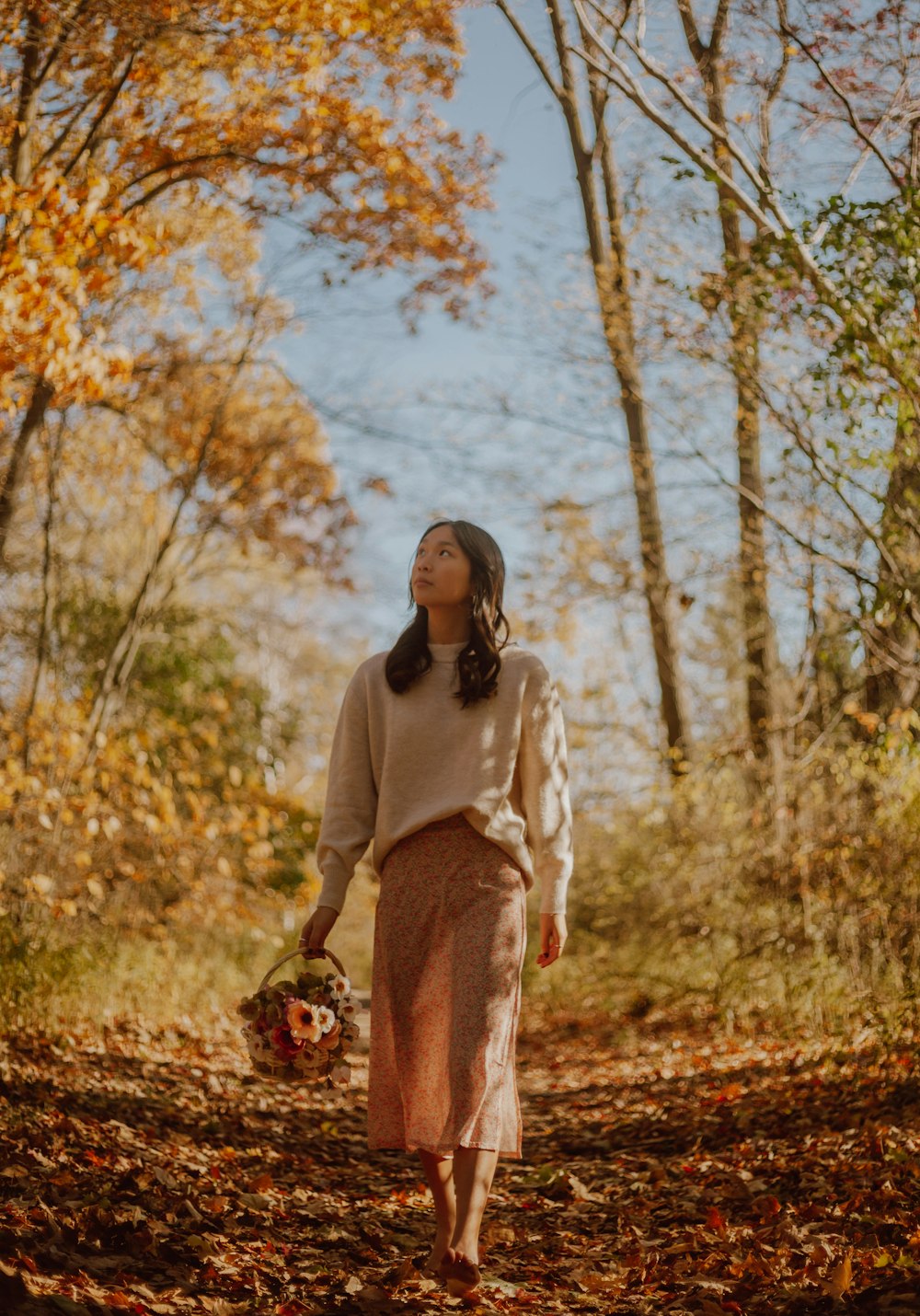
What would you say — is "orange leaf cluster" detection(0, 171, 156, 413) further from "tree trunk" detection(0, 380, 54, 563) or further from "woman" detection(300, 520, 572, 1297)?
"woman" detection(300, 520, 572, 1297)

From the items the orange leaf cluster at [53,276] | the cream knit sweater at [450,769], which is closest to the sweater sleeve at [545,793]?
the cream knit sweater at [450,769]

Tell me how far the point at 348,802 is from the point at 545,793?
52 centimetres

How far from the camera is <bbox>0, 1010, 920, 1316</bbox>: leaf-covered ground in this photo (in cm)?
274

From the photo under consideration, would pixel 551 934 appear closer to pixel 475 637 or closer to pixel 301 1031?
pixel 301 1031

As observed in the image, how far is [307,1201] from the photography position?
3.85 meters

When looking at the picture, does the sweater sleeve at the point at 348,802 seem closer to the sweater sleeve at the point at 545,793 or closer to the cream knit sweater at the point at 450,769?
the cream knit sweater at the point at 450,769

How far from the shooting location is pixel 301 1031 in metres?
3.03

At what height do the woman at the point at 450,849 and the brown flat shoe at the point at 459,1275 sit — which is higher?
the woman at the point at 450,849

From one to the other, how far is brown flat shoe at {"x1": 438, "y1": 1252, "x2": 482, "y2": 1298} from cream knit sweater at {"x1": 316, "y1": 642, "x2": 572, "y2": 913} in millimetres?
836

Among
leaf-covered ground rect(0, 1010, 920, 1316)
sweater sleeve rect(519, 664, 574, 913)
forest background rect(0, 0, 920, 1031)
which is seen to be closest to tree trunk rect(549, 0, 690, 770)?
forest background rect(0, 0, 920, 1031)

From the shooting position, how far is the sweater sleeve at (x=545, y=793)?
3.04 m

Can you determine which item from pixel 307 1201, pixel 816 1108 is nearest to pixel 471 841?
pixel 307 1201

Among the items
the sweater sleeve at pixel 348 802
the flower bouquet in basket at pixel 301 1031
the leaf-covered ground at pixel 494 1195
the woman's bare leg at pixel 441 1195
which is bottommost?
the leaf-covered ground at pixel 494 1195

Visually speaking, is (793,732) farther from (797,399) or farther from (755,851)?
(797,399)
